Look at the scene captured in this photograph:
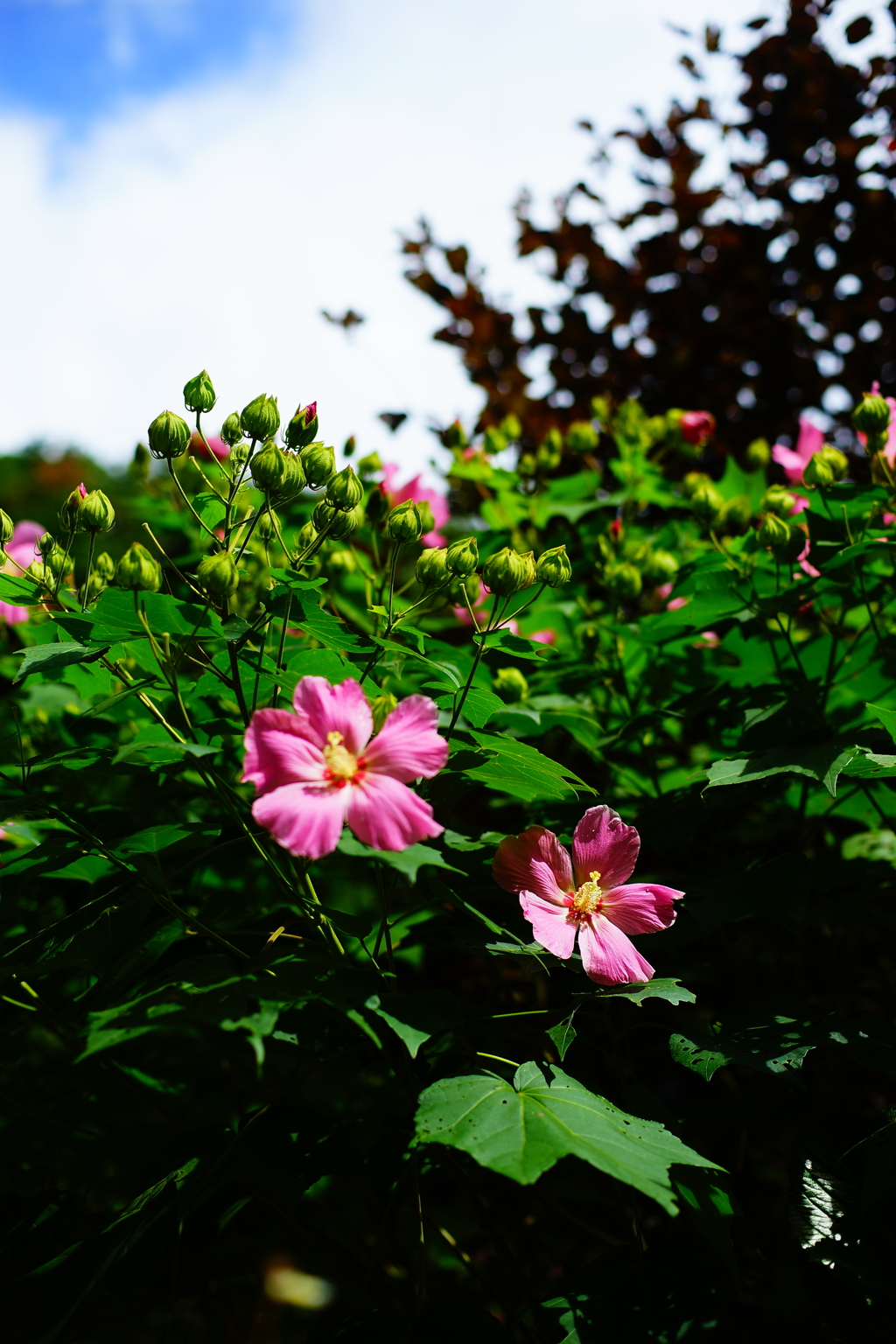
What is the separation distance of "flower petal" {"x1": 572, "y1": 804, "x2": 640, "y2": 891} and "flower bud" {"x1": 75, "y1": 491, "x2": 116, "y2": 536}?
0.71 meters

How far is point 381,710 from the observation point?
102 centimetres

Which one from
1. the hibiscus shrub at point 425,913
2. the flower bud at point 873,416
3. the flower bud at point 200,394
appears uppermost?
the flower bud at point 200,394

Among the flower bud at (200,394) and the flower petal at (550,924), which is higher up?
the flower bud at (200,394)

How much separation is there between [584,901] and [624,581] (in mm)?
728

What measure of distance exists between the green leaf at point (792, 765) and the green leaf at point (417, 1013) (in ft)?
1.41

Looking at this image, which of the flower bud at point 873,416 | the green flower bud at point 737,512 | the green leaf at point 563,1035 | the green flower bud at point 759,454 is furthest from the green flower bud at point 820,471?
the green leaf at point 563,1035

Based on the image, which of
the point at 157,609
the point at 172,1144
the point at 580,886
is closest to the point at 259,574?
the point at 157,609

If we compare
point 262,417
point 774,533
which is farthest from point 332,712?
point 774,533

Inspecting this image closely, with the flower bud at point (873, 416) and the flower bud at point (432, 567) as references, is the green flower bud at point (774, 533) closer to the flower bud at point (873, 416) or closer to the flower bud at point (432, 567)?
the flower bud at point (873, 416)

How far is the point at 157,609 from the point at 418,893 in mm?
640

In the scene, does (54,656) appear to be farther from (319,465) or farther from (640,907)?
(640,907)

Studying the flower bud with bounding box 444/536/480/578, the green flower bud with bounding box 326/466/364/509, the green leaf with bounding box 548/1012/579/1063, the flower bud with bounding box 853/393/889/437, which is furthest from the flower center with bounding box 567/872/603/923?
the flower bud with bounding box 853/393/889/437

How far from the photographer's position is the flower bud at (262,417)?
110 centimetres

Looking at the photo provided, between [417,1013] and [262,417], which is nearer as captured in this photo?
[417,1013]
